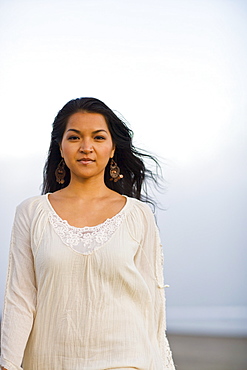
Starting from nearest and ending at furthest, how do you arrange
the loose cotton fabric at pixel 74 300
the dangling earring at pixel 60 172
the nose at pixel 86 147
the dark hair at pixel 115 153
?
the loose cotton fabric at pixel 74 300, the nose at pixel 86 147, the dark hair at pixel 115 153, the dangling earring at pixel 60 172

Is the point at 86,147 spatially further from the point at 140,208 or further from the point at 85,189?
the point at 140,208

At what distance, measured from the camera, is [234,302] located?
659 cm

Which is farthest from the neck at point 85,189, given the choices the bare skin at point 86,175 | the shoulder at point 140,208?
the shoulder at point 140,208

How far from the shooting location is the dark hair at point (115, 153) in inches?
99.6

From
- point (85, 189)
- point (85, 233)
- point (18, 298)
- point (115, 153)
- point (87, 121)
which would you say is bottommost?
point (18, 298)

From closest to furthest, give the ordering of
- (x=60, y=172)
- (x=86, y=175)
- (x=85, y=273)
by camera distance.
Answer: (x=85, y=273), (x=86, y=175), (x=60, y=172)

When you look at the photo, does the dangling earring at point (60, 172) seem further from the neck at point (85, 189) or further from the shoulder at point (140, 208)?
the shoulder at point (140, 208)


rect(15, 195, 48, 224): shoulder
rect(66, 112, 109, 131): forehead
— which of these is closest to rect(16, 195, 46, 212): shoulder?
A: rect(15, 195, 48, 224): shoulder

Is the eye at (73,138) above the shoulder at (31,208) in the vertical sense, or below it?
above

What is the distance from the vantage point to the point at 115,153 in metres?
2.69

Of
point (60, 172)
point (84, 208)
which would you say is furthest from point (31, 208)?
point (60, 172)

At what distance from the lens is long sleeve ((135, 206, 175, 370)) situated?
2453mm

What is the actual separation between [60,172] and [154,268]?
0.48m

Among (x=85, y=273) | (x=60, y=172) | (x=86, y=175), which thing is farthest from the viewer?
(x=60, y=172)
